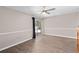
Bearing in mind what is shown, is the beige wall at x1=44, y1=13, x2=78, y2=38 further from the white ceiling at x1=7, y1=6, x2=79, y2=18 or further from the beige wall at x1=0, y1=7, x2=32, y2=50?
the beige wall at x1=0, y1=7, x2=32, y2=50

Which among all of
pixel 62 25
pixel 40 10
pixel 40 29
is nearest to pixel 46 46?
pixel 40 29

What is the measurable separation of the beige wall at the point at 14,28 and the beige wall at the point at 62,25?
42 centimetres

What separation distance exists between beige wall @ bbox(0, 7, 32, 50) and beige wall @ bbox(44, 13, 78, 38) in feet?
1.38

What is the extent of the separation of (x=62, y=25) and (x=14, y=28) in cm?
100

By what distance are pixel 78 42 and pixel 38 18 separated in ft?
3.06

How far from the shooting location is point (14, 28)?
181 cm

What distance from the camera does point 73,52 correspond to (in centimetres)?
167

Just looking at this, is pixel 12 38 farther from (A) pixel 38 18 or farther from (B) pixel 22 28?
(A) pixel 38 18

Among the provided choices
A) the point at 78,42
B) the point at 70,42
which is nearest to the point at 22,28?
the point at 70,42

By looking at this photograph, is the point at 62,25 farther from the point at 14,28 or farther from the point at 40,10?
the point at 14,28

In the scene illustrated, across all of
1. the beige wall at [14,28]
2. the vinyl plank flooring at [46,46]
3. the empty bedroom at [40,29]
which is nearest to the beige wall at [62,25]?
the empty bedroom at [40,29]

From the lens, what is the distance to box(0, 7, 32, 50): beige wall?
1.80 m

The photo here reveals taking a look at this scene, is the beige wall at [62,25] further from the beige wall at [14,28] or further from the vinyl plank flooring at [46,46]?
the beige wall at [14,28]

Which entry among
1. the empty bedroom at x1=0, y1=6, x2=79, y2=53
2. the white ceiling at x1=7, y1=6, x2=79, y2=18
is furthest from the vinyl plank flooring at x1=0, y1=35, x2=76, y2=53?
the white ceiling at x1=7, y1=6, x2=79, y2=18
